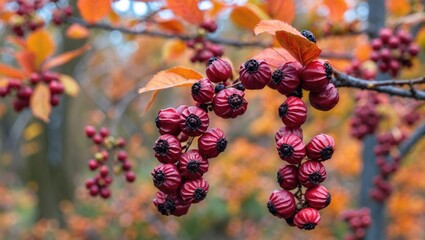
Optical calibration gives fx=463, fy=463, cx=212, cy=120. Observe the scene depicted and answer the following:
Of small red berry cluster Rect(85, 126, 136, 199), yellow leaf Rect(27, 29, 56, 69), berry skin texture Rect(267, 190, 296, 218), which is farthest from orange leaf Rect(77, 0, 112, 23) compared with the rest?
berry skin texture Rect(267, 190, 296, 218)

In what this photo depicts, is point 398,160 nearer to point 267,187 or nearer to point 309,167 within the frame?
point 309,167

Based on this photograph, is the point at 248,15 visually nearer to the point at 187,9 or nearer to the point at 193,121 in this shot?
the point at 187,9

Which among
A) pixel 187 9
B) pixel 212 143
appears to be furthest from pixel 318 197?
pixel 187 9

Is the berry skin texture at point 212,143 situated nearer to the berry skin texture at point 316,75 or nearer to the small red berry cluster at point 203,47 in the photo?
the berry skin texture at point 316,75

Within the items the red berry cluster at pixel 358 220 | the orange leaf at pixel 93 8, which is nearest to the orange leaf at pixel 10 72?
the orange leaf at pixel 93 8

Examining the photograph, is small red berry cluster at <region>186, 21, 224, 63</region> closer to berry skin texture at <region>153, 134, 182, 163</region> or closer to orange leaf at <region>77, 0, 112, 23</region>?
orange leaf at <region>77, 0, 112, 23</region>

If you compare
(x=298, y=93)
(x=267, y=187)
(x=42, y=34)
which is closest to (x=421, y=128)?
(x=298, y=93)
